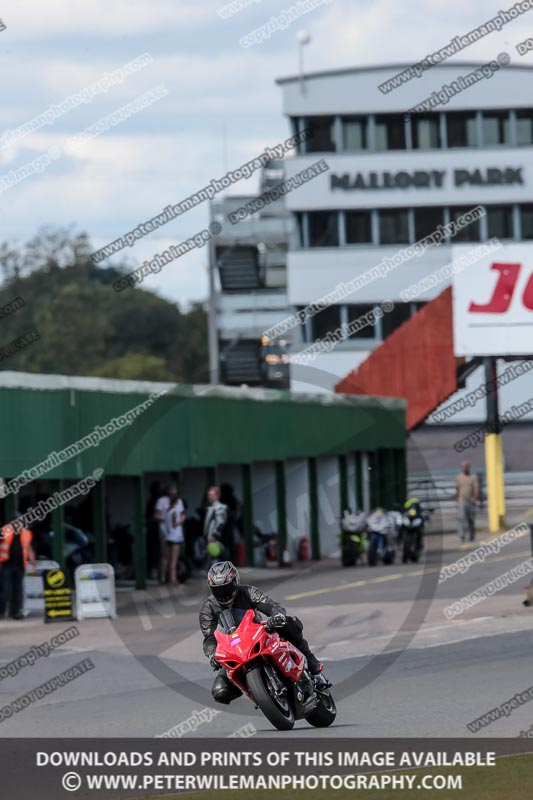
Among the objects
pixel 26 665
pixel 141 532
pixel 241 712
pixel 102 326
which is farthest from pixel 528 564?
pixel 102 326

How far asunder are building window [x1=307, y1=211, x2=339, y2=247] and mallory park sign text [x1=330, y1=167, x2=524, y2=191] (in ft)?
4.41

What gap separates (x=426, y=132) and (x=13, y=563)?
4663 centimetres

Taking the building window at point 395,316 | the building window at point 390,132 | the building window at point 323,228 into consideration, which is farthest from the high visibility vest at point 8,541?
the building window at point 390,132

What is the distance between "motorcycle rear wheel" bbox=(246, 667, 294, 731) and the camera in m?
11.4

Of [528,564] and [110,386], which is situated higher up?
[110,386]

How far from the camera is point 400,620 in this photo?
20938mm

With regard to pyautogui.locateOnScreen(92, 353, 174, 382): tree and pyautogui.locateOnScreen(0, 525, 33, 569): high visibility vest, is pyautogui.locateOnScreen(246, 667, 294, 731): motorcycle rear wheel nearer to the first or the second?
pyautogui.locateOnScreen(0, 525, 33, 569): high visibility vest

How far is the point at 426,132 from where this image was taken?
6544 centimetres

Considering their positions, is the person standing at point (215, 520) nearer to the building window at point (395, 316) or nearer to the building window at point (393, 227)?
the building window at point (395, 316)

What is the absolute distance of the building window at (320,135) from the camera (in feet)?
211

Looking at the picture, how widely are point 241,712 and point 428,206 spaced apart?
53.0 metres

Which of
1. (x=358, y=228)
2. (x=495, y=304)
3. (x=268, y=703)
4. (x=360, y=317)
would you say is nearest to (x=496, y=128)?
(x=358, y=228)

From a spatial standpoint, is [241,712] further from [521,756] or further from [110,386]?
[110,386]

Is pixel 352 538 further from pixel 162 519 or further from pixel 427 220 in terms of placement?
pixel 427 220
